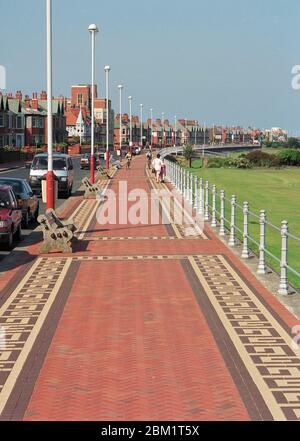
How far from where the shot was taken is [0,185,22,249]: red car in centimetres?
1633

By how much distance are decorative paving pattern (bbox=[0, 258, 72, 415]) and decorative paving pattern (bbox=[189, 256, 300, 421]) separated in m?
2.60

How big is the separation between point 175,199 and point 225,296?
19.3 meters

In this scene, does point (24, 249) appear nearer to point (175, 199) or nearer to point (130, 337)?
point (130, 337)

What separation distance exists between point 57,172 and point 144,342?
931 inches

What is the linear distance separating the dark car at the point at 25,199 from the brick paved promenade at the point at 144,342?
19.7 ft

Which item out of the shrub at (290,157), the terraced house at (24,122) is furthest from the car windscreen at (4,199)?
the shrub at (290,157)

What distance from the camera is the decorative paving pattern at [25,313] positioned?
796 centimetres

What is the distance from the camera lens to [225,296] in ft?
37.5

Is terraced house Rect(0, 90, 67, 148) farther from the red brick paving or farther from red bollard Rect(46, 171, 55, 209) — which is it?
the red brick paving

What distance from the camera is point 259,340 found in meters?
8.97

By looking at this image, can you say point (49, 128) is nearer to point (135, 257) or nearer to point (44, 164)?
point (135, 257)
